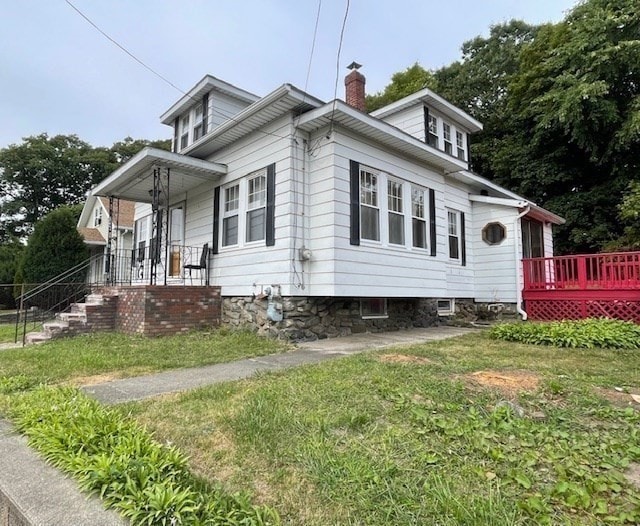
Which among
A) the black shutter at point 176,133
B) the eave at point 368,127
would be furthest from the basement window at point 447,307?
the black shutter at point 176,133

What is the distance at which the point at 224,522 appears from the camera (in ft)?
5.48

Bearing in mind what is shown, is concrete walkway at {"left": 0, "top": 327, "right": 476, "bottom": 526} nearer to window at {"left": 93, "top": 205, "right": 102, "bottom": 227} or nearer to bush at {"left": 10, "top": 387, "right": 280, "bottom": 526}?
bush at {"left": 10, "top": 387, "right": 280, "bottom": 526}

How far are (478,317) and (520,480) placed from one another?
1012 cm

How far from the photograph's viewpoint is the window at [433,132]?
11023 millimetres

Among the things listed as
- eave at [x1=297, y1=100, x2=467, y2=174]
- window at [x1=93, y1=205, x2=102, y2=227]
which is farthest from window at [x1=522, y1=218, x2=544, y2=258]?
window at [x1=93, y1=205, x2=102, y2=227]

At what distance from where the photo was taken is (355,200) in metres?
7.26

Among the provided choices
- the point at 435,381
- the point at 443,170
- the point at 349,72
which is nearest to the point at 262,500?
the point at 435,381

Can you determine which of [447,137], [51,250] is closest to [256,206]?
[447,137]

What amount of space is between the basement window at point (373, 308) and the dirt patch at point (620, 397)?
503cm

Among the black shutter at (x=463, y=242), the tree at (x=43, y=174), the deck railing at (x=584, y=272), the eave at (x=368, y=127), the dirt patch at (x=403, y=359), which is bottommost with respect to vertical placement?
the dirt patch at (x=403, y=359)

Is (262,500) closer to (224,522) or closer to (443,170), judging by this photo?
(224,522)

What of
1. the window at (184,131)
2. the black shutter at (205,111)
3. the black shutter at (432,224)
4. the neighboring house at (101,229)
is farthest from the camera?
the neighboring house at (101,229)

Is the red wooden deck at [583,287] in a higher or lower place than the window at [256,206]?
lower

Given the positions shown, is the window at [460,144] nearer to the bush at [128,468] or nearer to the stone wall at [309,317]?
the stone wall at [309,317]
